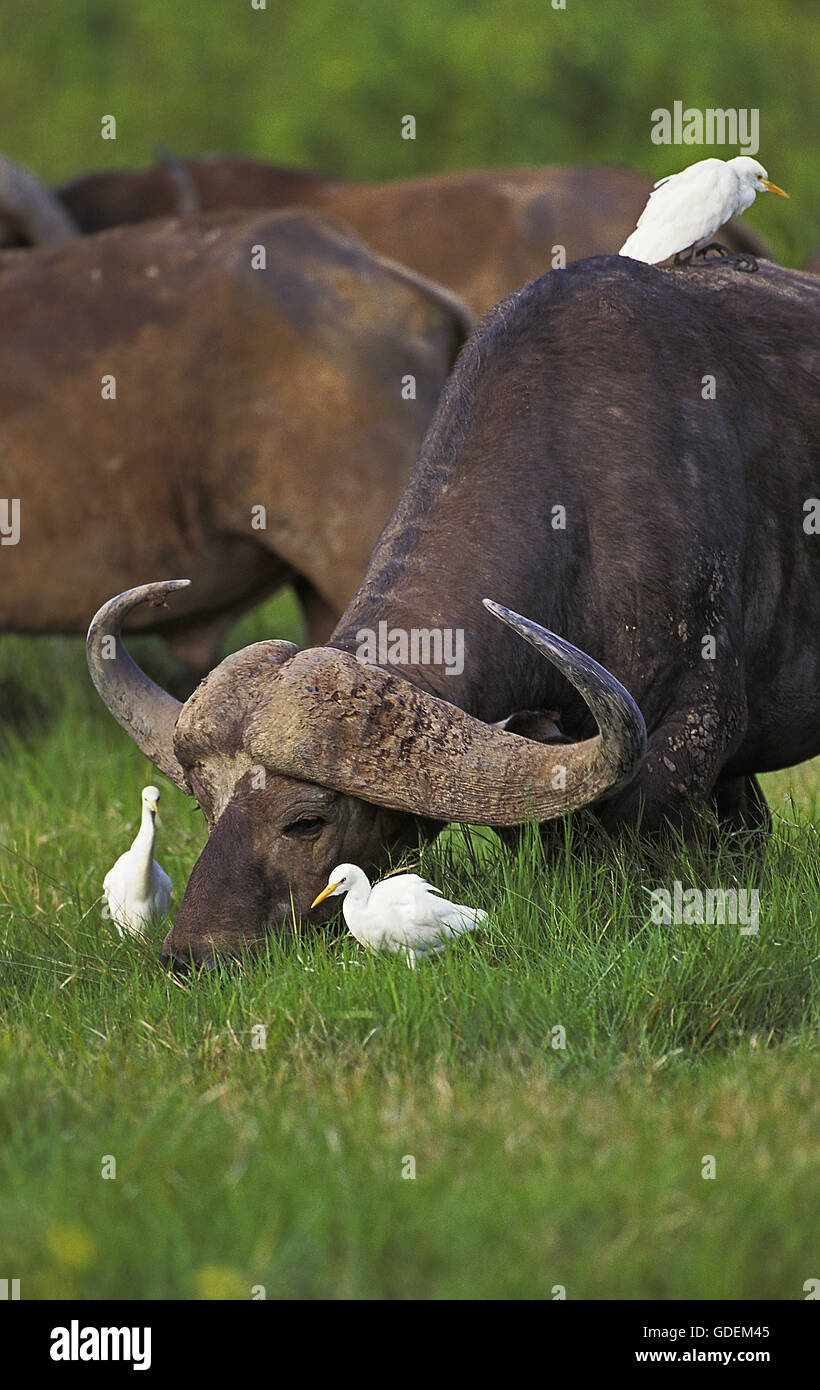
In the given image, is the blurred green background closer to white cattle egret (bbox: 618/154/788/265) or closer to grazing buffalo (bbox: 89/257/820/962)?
white cattle egret (bbox: 618/154/788/265)

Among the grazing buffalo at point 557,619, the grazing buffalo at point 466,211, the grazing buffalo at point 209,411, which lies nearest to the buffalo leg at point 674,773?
the grazing buffalo at point 557,619

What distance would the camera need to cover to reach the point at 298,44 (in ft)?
79.3

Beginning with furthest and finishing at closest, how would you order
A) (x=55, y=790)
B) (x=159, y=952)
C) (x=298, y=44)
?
(x=298, y=44) → (x=55, y=790) → (x=159, y=952)

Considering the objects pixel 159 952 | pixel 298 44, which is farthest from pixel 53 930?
pixel 298 44

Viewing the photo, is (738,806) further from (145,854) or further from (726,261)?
(145,854)

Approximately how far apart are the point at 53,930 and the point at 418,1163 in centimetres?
239

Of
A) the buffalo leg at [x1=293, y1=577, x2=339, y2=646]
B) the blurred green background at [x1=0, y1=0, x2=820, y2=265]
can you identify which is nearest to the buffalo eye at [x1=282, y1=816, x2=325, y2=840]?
the buffalo leg at [x1=293, y1=577, x2=339, y2=646]

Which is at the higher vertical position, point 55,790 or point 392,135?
point 392,135

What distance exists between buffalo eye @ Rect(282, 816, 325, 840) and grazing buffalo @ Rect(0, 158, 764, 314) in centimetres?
770

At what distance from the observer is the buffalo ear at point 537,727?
510 centimetres

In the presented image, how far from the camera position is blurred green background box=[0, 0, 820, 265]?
21.4 m

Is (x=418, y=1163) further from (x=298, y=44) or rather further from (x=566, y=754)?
(x=298, y=44)

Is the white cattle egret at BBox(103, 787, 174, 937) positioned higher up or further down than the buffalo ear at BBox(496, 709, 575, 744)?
further down
